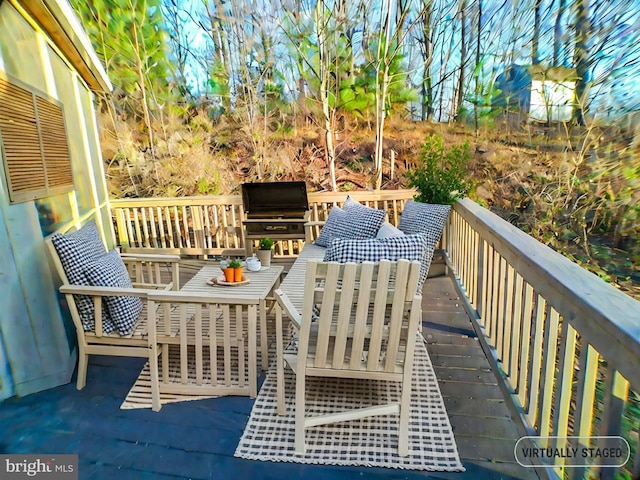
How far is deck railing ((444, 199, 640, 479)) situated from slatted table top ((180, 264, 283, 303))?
1.42m

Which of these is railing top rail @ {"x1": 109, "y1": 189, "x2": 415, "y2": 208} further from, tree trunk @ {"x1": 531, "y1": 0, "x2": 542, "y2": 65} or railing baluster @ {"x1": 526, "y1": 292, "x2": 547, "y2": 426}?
railing baluster @ {"x1": 526, "y1": 292, "x2": 547, "y2": 426}

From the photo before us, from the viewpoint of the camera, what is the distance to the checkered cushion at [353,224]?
11.0 feet

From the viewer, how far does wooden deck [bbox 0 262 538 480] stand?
1.67m

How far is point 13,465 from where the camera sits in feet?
5.61

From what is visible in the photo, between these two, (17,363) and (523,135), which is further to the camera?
(523,135)

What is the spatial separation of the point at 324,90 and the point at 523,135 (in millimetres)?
3567

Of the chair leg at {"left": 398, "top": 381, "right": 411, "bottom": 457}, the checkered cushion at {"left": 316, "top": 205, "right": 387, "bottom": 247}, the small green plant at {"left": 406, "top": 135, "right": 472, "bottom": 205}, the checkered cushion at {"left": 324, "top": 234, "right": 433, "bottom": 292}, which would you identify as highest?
the small green plant at {"left": 406, "top": 135, "right": 472, "bottom": 205}

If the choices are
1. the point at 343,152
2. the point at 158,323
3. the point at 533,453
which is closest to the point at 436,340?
the point at 533,453

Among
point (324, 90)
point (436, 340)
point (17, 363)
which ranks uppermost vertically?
point (324, 90)

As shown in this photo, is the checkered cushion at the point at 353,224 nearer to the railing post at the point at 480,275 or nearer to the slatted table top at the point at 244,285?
the slatted table top at the point at 244,285

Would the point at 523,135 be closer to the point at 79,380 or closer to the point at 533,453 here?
the point at 533,453

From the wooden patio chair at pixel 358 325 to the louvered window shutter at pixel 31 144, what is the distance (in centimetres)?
172

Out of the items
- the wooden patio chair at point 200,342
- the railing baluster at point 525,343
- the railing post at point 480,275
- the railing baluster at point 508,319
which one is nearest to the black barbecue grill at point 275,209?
the railing post at point 480,275

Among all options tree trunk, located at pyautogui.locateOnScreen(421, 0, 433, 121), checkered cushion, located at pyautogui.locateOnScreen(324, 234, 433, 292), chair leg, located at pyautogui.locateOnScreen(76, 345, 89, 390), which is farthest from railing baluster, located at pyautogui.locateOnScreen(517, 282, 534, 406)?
tree trunk, located at pyautogui.locateOnScreen(421, 0, 433, 121)
